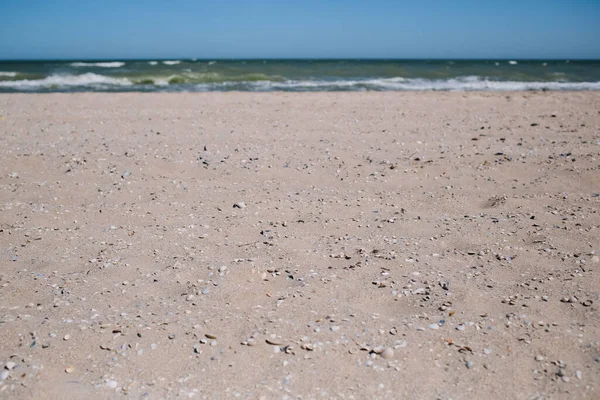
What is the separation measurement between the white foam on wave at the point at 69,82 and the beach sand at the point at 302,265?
463 inches

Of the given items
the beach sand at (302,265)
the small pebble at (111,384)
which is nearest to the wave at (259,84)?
the beach sand at (302,265)

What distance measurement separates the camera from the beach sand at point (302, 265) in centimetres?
231

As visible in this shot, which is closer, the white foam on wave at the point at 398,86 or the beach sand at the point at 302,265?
the beach sand at the point at 302,265

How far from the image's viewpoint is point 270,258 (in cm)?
340

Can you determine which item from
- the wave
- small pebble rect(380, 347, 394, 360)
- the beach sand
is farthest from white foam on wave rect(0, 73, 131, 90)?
small pebble rect(380, 347, 394, 360)

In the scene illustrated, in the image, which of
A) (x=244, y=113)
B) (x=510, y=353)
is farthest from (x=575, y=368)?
(x=244, y=113)

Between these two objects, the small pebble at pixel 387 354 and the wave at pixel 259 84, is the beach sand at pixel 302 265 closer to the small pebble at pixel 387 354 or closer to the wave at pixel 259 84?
the small pebble at pixel 387 354

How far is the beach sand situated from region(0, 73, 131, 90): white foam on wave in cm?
1176

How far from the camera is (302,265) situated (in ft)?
10.9

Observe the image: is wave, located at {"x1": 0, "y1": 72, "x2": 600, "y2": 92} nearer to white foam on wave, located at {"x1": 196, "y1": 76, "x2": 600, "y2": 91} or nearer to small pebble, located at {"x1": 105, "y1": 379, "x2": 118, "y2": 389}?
white foam on wave, located at {"x1": 196, "y1": 76, "x2": 600, "y2": 91}

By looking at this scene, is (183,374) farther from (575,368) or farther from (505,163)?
(505,163)

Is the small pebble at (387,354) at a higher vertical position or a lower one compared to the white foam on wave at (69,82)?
lower

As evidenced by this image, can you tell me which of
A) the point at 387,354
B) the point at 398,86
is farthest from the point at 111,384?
the point at 398,86

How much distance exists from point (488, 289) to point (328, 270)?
104 cm
